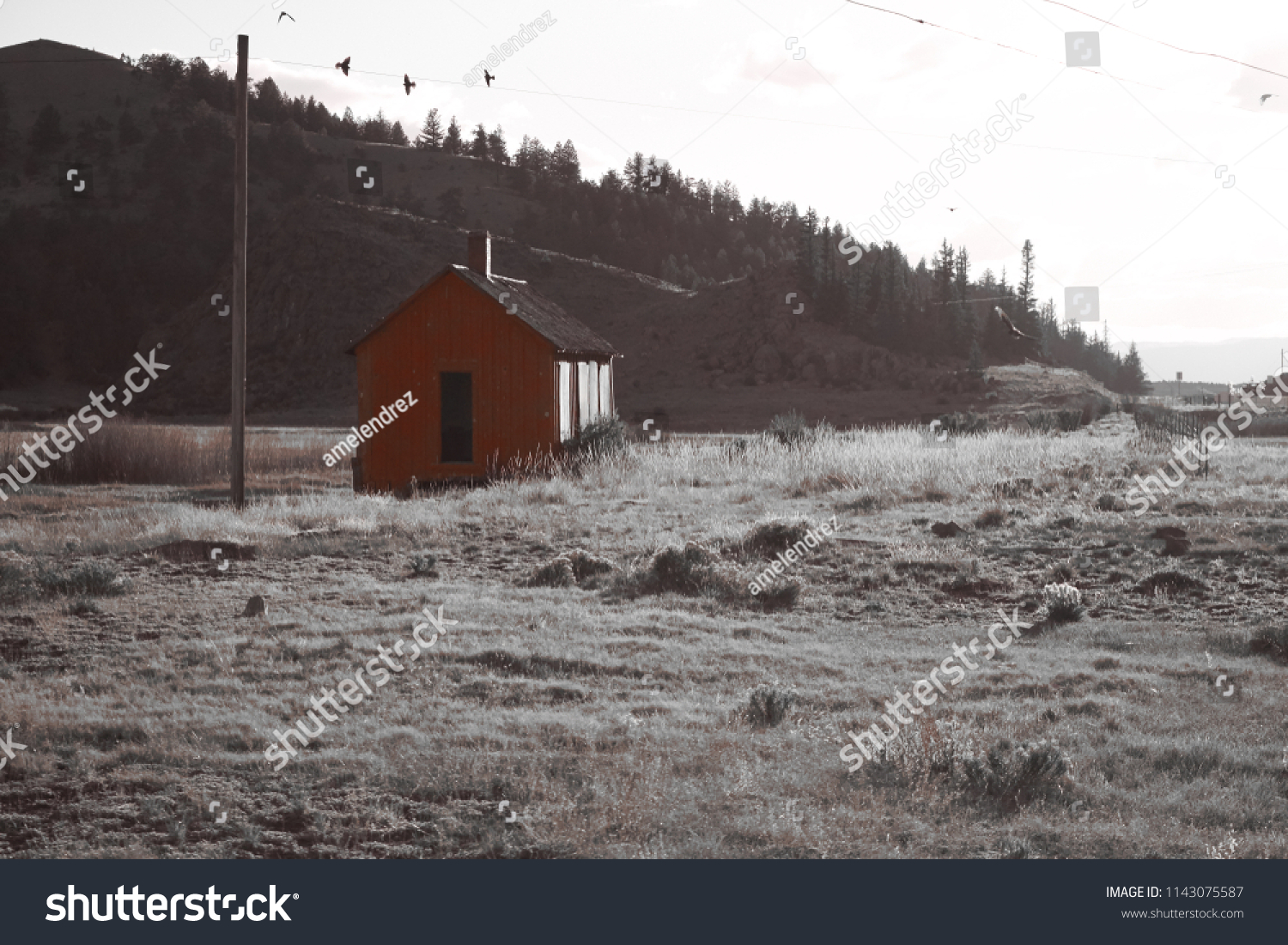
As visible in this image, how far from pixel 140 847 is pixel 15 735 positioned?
87.7 inches

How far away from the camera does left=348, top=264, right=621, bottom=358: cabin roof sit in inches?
896

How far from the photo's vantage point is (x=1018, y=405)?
55844 millimetres

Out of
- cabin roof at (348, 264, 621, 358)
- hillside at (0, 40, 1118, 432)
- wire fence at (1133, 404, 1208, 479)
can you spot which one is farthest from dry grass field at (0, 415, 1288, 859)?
hillside at (0, 40, 1118, 432)

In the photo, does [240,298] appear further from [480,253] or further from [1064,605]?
[1064,605]

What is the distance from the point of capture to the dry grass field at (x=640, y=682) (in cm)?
549

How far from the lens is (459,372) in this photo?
23.5 metres

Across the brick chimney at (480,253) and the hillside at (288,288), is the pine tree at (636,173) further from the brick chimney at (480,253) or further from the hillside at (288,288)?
the brick chimney at (480,253)

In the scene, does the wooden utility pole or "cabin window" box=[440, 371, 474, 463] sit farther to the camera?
"cabin window" box=[440, 371, 474, 463]

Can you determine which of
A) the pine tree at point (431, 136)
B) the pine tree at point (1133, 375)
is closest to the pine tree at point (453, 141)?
the pine tree at point (431, 136)

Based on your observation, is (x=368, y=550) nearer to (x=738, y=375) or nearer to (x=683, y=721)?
(x=683, y=721)

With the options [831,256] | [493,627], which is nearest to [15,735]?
[493,627]
